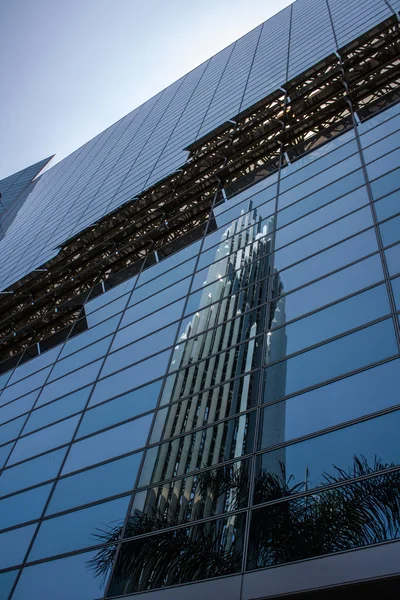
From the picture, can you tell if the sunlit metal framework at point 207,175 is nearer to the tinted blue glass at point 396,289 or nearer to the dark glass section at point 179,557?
the tinted blue glass at point 396,289

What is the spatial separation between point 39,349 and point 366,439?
1611 centimetres

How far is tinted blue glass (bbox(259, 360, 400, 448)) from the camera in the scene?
31.3 feet

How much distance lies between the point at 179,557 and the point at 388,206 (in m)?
8.63

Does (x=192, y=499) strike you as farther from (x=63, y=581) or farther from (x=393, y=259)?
(x=393, y=259)

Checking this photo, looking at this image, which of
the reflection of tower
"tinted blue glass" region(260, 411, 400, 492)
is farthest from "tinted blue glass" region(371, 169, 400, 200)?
"tinted blue glass" region(260, 411, 400, 492)

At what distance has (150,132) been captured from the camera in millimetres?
40062

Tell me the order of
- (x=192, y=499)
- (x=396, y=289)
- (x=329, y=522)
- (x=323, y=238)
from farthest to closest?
(x=323, y=238) → (x=396, y=289) → (x=192, y=499) → (x=329, y=522)

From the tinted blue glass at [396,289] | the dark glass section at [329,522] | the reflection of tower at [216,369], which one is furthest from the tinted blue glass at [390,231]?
the dark glass section at [329,522]

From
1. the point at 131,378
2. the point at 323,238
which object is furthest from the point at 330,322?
the point at 131,378

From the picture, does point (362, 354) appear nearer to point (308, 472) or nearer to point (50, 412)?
point (308, 472)

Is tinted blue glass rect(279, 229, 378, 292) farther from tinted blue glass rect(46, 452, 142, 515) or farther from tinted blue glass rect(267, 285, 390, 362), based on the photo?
tinted blue glass rect(46, 452, 142, 515)

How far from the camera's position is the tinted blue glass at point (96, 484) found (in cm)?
1248

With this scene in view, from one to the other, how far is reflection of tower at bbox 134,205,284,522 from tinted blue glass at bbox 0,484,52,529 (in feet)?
11.2

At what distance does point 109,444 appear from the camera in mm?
13922
